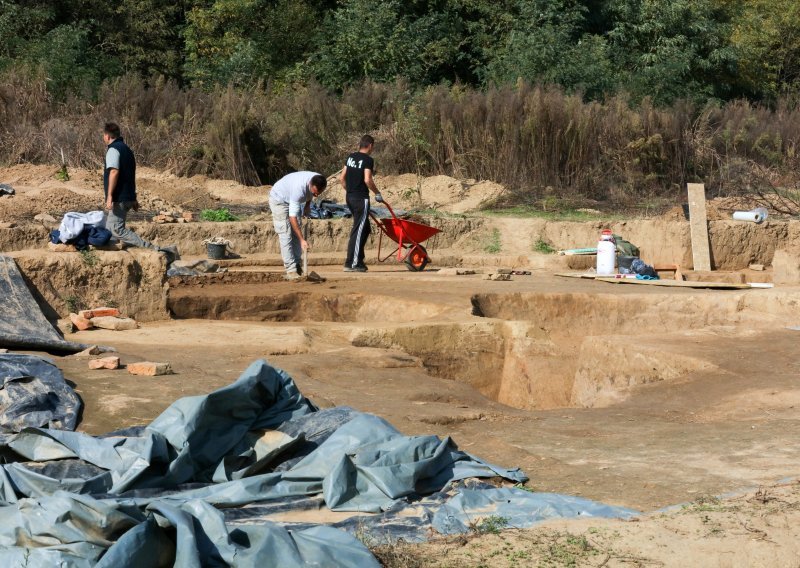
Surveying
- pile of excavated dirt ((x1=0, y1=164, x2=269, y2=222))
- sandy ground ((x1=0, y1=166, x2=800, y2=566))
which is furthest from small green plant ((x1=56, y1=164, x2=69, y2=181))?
sandy ground ((x1=0, y1=166, x2=800, y2=566))

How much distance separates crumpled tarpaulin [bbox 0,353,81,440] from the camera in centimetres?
633

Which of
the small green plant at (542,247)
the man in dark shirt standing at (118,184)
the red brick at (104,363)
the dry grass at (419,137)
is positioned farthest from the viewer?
the dry grass at (419,137)

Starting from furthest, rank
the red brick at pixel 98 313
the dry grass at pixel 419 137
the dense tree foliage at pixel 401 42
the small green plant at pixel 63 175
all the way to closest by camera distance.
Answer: the dense tree foliage at pixel 401 42 → the dry grass at pixel 419 137 → the small green plant at pixel 63 175 → the red brick at pixel 98 313

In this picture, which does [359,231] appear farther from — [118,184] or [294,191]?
[118,184]

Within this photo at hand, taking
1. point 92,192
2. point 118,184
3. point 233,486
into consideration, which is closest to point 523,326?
point 118,184

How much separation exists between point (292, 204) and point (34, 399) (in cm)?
657

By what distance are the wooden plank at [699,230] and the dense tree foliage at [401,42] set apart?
6483mm

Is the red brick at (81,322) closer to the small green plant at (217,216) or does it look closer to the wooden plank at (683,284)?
the small green plant at (217,216)

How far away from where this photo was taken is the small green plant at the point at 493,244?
17047mm

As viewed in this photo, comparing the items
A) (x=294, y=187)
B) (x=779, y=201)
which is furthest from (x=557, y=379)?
(x=779, y=201)

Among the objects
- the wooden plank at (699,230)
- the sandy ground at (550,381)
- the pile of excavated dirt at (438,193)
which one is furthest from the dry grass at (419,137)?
the sandy ground at (550,381)

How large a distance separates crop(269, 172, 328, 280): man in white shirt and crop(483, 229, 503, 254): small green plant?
465 centimetres

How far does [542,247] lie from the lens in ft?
55.6

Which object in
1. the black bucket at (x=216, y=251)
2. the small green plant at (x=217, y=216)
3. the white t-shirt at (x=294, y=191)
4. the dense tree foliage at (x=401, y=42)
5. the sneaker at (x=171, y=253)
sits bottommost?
the black bucket at (x=216, y=251)
